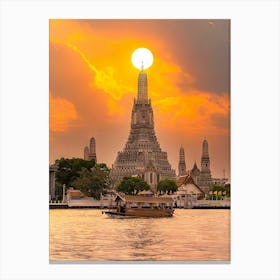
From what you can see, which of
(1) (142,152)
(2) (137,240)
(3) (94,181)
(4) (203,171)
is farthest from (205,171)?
(3) (94,181)

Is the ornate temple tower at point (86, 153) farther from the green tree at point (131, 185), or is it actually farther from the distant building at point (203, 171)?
the distant building at point (203, 171)

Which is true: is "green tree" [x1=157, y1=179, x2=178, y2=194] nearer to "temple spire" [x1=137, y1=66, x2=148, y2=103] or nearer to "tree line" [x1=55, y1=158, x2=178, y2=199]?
"tree line" [x1=55, y1=158, x2=178, y2=199]

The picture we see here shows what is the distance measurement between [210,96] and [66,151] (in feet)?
6.09

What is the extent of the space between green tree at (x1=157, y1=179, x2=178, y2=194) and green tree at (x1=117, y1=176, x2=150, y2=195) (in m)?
0.20

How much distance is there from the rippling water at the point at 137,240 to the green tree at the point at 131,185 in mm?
518

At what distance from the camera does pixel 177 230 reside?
9.06 m

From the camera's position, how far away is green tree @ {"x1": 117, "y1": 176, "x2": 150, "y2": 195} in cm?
961

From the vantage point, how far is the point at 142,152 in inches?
394

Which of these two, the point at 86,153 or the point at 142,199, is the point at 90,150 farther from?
the point at 142,199
